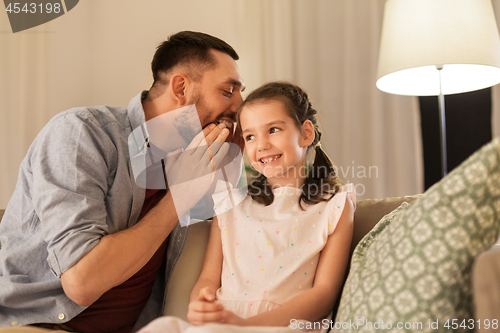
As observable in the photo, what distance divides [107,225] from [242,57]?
1826mm

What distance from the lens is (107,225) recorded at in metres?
0.96

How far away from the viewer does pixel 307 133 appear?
1.22m

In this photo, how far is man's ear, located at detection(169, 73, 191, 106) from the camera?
128cm

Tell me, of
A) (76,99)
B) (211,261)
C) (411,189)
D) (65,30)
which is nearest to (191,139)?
(211,261)

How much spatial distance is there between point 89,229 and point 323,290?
547 mm

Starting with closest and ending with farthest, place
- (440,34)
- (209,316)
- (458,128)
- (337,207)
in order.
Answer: (209,316)
(337,207)
(440,34)
(458,128)

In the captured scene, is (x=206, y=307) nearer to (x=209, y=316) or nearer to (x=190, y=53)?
(x=209, y=316)

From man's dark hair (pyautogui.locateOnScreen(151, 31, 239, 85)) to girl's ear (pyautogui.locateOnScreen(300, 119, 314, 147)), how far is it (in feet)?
1.24

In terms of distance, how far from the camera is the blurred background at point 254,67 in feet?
7.35

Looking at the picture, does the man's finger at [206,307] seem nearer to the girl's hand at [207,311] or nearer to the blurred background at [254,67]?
the girl's hand at [207,311]

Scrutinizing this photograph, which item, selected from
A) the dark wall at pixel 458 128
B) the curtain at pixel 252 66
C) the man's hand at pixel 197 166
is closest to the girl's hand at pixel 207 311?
the man's hand at pixel 197 166

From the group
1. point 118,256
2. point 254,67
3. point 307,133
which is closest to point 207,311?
point 118,256

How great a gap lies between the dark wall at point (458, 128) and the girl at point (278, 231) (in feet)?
4.78

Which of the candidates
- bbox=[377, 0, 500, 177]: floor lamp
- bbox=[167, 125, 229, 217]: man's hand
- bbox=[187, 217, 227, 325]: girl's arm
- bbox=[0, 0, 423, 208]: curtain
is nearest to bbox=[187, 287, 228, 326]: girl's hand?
bbox=[187, 217, 227, 325]: girl's arm
